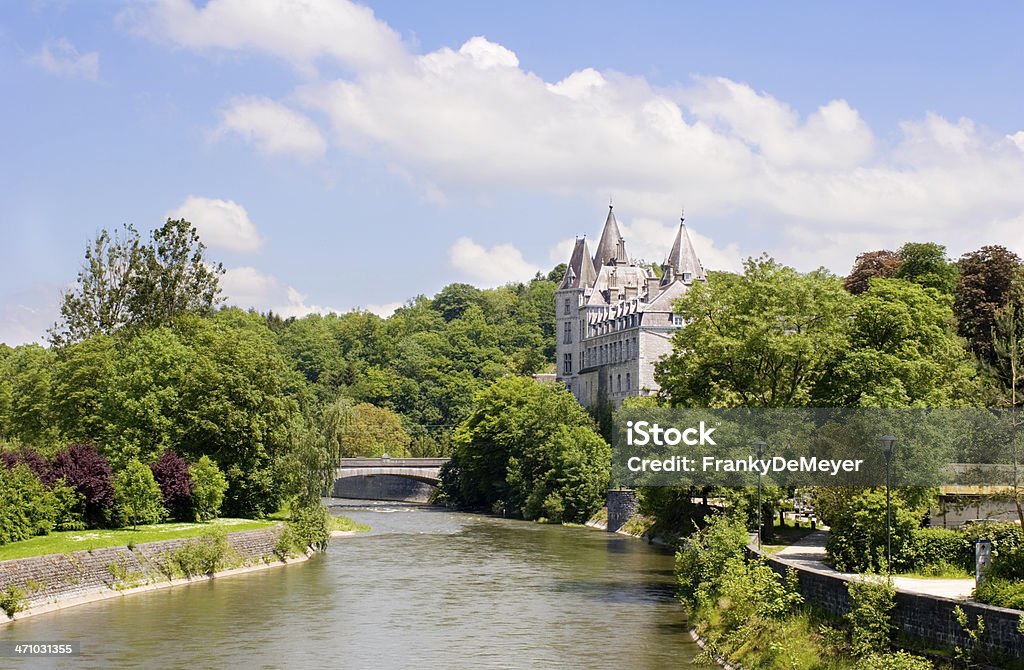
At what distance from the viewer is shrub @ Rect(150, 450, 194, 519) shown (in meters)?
54.1

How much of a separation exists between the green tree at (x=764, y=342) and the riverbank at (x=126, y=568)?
1850cm

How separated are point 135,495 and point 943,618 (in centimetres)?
3605

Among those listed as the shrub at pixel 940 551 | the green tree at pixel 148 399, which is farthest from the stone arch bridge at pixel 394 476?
the shrub at pixel 940 551

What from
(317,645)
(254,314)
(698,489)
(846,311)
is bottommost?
(317,645)

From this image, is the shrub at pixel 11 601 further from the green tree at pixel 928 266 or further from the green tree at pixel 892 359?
the green tree at pixel 928 266

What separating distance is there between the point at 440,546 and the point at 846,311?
25057 millimetres

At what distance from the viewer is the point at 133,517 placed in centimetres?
5081

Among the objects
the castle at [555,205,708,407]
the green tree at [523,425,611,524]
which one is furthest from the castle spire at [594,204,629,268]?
the green tree at [523,425,611,524]

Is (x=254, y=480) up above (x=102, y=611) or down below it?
above

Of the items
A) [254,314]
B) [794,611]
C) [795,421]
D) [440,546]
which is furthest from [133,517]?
[254,314]

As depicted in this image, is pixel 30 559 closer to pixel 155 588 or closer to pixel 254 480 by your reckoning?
pixel 155 588

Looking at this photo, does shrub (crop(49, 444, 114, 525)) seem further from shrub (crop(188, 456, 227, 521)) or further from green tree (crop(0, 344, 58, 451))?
green tree (crop(0, 344, 58, 451))

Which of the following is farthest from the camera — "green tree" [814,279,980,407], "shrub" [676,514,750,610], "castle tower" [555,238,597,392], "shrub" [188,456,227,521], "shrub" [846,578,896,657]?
"castle tower" [555,238,597,392]

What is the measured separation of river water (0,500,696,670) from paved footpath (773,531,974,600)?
403cm
